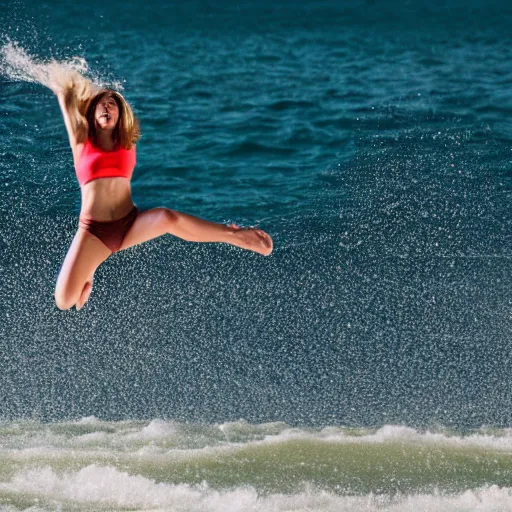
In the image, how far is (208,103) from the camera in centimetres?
1811

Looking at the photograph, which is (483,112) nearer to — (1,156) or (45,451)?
(1,156)

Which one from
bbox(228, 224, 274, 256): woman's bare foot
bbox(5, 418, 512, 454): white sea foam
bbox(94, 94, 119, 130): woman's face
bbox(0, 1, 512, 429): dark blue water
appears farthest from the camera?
bbox(0, 1, 512, 429): dark blue water

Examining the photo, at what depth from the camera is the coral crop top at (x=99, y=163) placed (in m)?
7.71

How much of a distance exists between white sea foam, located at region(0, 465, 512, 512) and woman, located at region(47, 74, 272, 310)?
5.12 feet

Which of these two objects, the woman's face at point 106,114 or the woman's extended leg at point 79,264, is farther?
the woman's extended leg at point 79,264

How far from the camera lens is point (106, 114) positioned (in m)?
7.68

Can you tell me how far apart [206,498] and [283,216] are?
22.2 ft

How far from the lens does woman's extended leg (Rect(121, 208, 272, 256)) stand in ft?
25.8

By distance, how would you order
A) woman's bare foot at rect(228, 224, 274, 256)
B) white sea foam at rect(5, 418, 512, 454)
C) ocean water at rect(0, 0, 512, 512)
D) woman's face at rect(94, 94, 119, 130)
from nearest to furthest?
woman's face at rect(94, 94, 119, 130)
woman's bare foot at rect(228, 224, 274, 256)
ocean water at rect(0, 0, 512, 512)
white sea foam at rect(5, 418, 512, 454)

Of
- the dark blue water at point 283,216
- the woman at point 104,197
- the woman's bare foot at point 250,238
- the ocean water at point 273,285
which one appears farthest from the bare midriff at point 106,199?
the dark blue water at point 283,216

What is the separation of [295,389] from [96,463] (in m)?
2.40

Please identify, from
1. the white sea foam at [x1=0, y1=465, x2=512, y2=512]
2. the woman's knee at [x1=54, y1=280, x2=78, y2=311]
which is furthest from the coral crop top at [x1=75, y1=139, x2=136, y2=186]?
the white sea foam at [x1=0, y1=465, x2=512, y2=512]

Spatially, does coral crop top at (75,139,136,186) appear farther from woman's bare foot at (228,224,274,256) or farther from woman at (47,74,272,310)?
woman's bare foot at (228,224,274,256)

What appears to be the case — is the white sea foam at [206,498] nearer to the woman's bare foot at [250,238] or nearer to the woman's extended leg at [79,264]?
the woman's extended leg at [79,264]
